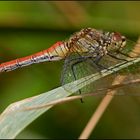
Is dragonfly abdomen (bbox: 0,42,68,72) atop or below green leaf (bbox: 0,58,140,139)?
below

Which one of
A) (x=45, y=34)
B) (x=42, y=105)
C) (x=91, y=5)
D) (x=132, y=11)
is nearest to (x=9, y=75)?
(x=45, y=34)

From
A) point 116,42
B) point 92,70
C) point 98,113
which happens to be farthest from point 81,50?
point 98,113

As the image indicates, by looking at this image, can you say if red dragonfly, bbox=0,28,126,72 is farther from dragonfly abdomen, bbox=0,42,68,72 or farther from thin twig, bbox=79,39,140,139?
thin twig, bbox=79,39,140,139

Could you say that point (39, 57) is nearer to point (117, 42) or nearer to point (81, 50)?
point (81, 50)

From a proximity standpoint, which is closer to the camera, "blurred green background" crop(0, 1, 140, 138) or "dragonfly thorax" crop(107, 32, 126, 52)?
"dragonfly thorax" crop(107, 32, 126, 52)

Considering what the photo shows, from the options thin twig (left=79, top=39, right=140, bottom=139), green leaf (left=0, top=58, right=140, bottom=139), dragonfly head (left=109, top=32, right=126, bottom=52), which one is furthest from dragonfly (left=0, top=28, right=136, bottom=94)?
green leaf (left=0, top=58, right=140, bottom=139)

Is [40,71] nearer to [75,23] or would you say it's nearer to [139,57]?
[75,23]

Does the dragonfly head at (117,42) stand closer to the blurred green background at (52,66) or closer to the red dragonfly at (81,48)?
the red dragonfly at (81,48)
